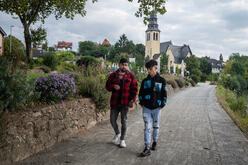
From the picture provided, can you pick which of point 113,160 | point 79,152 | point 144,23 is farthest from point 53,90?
point 144,23

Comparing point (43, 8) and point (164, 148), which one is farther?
point (43, 8)

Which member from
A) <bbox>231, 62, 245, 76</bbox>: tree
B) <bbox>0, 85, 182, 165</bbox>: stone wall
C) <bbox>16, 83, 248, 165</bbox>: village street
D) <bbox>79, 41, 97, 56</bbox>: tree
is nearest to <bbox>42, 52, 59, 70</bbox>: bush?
<bbox>16, 83, 248, 165</bbox>: village street

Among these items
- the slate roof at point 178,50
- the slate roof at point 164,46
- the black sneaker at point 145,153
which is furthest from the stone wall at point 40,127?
the slate roof at point 164,46

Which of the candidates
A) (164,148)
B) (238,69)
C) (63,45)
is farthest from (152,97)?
(63,45)

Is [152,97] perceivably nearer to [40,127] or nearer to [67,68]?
[40,127]

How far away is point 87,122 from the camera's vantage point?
611cm

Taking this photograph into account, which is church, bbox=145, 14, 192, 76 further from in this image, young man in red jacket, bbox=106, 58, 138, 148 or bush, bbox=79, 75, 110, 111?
young man in red jacket, bbox=106, 58, 138, 148

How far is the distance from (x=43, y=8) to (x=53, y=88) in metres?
15.9

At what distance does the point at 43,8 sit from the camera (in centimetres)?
1866

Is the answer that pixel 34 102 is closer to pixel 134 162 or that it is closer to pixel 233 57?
pixel 134 162

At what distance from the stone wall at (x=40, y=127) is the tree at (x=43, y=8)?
3.96 meters

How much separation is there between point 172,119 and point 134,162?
4302 mm

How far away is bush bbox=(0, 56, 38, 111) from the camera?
3484mm

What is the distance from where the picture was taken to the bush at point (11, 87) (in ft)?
11.4
